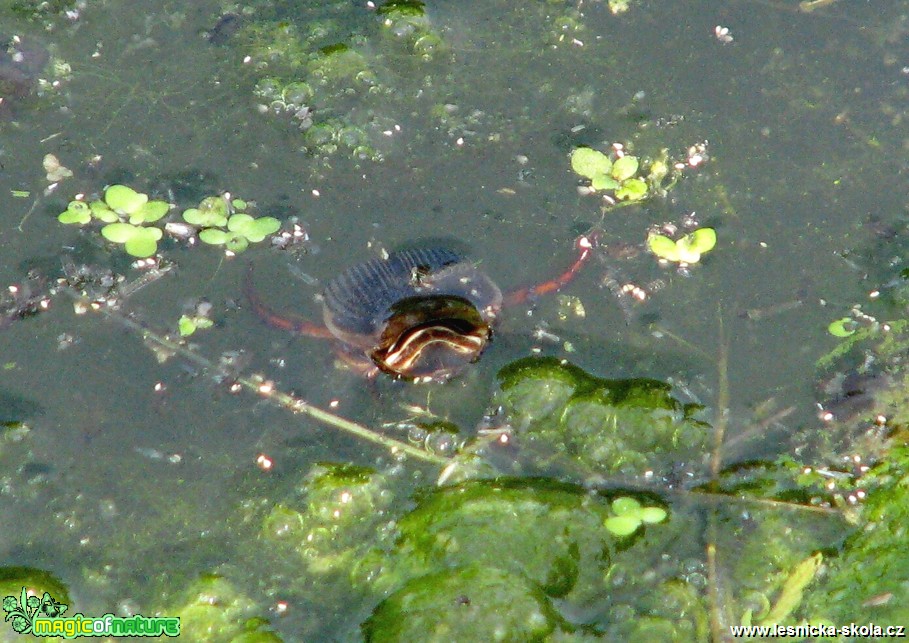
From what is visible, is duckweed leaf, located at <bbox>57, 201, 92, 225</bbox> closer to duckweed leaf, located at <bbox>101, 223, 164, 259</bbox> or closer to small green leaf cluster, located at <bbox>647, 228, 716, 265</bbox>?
duckweed leaf, located at <bbox>101, 223, 164, 259</bbox>

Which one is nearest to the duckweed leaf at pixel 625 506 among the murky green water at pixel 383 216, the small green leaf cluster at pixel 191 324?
the murky green water at pixel 383 216

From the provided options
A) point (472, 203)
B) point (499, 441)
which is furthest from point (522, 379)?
point (472, 203)

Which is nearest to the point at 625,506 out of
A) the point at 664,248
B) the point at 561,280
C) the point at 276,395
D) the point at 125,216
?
the point at 561,280

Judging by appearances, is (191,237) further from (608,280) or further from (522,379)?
(608,280)

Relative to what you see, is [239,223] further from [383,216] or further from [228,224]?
[383,216]

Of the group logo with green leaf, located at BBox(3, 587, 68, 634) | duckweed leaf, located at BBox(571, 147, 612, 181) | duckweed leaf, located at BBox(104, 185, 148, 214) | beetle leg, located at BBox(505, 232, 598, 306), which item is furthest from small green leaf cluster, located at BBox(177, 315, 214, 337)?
duckweed leaf, located at BBox(571, 147, 612, 181)
